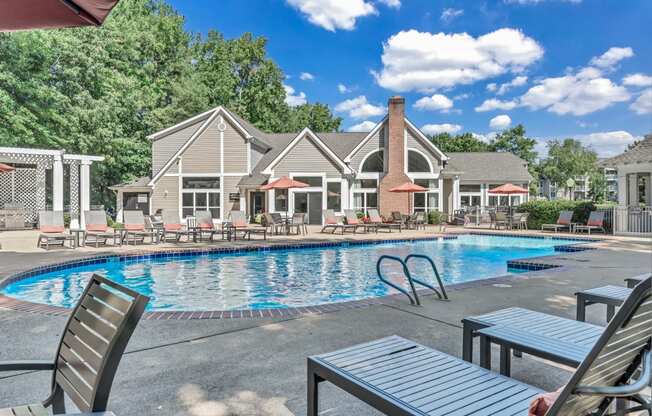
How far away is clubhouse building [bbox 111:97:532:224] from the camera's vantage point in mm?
24094

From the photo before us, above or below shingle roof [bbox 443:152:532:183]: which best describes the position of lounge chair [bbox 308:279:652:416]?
below

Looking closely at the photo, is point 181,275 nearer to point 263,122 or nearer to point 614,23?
point 614,23

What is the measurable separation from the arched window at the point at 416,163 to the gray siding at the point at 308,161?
15.3 feet

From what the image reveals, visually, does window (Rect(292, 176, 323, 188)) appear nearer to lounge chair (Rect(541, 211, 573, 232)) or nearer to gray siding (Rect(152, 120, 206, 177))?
gray siding (Rect(152, 120, 206, 177))

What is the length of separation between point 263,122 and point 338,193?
19.6 metres

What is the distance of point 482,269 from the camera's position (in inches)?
448

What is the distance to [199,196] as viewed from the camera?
24.3 m

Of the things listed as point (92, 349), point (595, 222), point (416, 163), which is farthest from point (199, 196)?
point (92, 349)

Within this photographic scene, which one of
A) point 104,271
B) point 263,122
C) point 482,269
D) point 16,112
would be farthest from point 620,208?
point 263,122

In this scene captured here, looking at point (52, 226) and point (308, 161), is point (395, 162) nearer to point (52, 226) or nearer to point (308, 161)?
point (308, 161)

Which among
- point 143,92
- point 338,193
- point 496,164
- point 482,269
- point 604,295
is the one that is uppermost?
point 143,92

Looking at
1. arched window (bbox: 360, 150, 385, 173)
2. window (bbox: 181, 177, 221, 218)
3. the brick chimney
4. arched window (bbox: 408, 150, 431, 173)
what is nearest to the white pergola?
window (bbox: 181, 177, 221, 218)

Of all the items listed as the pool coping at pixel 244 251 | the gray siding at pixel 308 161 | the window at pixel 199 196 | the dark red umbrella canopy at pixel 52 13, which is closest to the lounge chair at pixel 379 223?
the pool coping at pixel 244 251

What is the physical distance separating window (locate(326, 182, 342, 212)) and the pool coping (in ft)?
25.9
